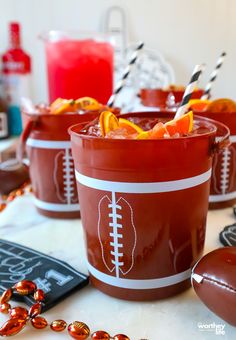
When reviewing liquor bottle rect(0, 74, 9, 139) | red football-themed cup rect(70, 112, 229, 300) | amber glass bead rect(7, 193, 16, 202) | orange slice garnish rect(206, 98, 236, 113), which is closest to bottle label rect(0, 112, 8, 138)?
liquor bottle rect(0, 74, 9, 139)

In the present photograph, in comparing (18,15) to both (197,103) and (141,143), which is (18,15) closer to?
(197,103)

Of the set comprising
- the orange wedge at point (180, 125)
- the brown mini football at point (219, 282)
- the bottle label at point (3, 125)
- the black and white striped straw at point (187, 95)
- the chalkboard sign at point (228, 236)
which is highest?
the black and white striped straw at point (187, 95)

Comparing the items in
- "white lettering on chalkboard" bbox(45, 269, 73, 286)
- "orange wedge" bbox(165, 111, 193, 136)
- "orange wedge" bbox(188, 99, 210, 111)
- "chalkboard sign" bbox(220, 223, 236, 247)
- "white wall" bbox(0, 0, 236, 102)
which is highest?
"white wall" bbox(0, 0, 236, 102)

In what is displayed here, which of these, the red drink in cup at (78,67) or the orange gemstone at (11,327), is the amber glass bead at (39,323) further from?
the red drink in cup at (78,67)

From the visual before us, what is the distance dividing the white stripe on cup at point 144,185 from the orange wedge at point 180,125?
0.18 ft

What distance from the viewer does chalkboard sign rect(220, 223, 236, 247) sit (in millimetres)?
523

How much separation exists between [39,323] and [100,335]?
64 millimetres

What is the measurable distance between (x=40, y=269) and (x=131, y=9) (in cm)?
142

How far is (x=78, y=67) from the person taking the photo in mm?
1062

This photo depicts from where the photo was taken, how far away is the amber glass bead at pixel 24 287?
411mm

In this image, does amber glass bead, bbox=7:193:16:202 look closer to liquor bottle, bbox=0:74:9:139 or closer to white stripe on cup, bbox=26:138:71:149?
white stripe on cup, bbox=26:138:71:149

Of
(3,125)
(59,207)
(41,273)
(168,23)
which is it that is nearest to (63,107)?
(59,207)

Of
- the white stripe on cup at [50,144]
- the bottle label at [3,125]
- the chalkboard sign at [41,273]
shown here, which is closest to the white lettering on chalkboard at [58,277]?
the chalkboard sign at [41,273]

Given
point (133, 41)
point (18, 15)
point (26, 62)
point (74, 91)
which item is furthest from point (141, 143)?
point (18, 15)
